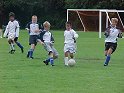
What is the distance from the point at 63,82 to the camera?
1244 cm

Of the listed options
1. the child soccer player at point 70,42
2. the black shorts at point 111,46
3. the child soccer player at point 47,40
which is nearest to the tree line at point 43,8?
the black shorts at point 111,46

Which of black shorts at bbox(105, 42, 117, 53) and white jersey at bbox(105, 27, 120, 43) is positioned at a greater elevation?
white jersey at bbox(105, 27, 120, 43)

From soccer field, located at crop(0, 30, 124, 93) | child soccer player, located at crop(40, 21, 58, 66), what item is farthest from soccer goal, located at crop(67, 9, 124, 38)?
soccer field, located at crop(0, 30, 124, 93)

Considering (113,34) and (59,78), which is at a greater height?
(113,34)

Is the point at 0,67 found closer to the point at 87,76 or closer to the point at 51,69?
the point at 51,69

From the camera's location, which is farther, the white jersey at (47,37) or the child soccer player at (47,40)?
the white jersey at (47,37)

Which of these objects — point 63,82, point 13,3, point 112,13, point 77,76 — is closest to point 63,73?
point 77,76

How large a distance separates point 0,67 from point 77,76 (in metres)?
3.42

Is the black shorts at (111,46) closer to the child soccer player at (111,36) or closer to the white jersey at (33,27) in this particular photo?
the child soccer player at (111,36)

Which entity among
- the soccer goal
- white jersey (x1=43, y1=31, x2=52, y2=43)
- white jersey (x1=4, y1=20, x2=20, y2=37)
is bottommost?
white jersey (x1=43, y1=31, x2=52, y2=43)

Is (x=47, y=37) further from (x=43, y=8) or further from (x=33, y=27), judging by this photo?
(x=43, y=8)

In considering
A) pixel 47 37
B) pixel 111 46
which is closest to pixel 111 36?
pixel 111 46

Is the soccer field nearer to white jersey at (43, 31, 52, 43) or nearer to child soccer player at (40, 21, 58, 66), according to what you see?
child soccer player at (40, 21, 58, 66)

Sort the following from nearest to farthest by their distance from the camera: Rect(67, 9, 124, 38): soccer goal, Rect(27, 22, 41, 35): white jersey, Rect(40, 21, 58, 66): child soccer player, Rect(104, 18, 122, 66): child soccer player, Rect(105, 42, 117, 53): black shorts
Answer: Rect(40, 21, 58, 66): child soccer player < Rect(104, 18, 122, 66): child soccer player < Rect(105, 42, 117, 53): black shorts < Rect(27, 22, 41, 35): white jersey < Rect(67, 9, 124, 38): soccer goal
